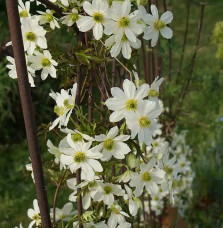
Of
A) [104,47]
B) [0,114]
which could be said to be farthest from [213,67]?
[104,47]

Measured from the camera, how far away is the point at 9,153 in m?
4.11

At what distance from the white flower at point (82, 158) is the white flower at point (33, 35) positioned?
0.25 meters

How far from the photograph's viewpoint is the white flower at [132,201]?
4.35ft

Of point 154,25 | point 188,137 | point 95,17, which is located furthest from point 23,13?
point 188,137

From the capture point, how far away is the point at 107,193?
1.33m

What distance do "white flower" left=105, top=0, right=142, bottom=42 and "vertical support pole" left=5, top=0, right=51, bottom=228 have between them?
20 cm

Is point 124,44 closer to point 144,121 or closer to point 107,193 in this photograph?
point 144,121

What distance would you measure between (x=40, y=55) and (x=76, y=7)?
Answer: 0.15m

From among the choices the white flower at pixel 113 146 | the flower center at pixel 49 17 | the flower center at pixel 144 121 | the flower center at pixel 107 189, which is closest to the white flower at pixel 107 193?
the flower center at pixel 107 189

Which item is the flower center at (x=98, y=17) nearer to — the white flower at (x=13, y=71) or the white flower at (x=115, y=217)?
the white flower at (x=13, y=71)

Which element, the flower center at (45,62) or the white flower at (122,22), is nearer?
the white flower at (122,22)

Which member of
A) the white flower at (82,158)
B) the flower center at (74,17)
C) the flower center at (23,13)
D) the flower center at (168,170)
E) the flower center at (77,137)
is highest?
the flower center at (23,13)

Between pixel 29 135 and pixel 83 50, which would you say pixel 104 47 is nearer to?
pixel 83 50

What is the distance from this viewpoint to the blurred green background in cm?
296
